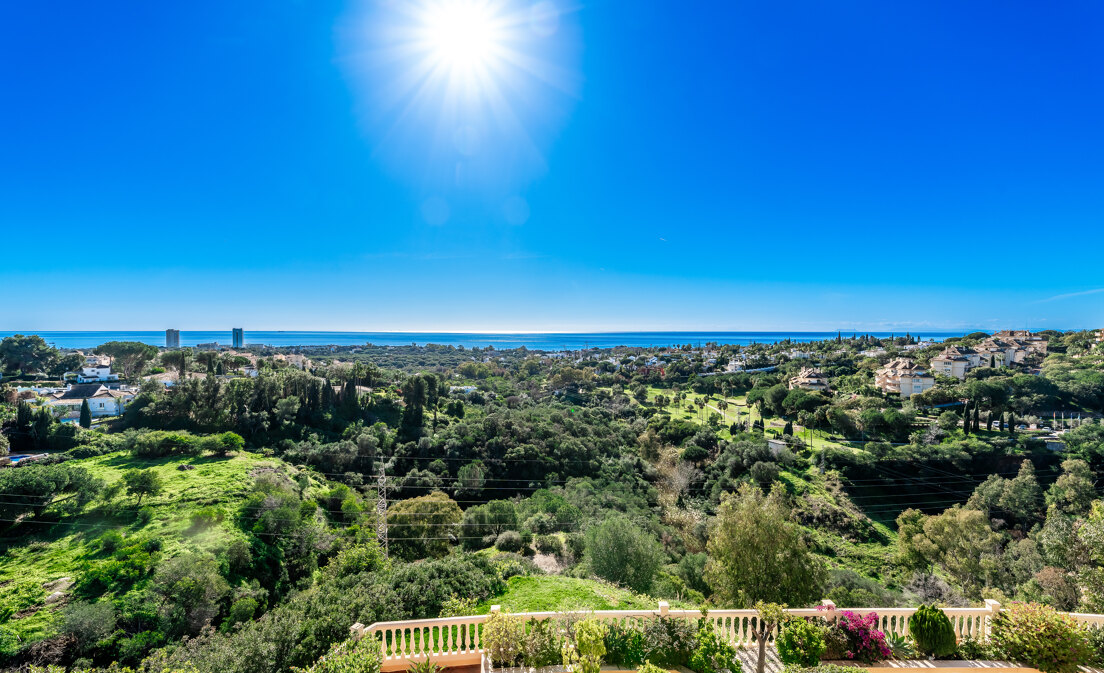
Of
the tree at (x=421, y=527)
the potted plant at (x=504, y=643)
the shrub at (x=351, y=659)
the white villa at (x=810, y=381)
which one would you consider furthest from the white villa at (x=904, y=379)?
the shrub at (x=351, y=659)

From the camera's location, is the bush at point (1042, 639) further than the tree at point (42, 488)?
No

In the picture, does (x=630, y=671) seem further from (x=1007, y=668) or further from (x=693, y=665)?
(x=1007, y=668)

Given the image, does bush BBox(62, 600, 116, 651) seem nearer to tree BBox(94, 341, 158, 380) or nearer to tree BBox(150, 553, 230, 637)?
tree BBox(150, 553, 230, 637)

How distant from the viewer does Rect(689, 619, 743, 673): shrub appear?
5934 mm

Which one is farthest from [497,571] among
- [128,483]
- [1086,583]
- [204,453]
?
[204,453]

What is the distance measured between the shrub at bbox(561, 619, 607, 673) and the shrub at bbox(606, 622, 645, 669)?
67cm

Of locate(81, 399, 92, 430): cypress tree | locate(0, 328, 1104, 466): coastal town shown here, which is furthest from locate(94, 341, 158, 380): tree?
locate(81, 399, 92, 430): cypress tree

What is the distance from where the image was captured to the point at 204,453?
29.0 metres

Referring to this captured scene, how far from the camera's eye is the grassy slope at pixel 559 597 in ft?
29.2

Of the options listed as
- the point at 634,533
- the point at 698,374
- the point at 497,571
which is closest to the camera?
the point at 497,571

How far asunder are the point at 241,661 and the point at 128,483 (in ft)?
77.1

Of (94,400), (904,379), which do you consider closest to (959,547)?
(904,379)

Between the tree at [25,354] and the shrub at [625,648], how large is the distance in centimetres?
7577

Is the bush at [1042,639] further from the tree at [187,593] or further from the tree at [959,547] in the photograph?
the tree at [187,593]
